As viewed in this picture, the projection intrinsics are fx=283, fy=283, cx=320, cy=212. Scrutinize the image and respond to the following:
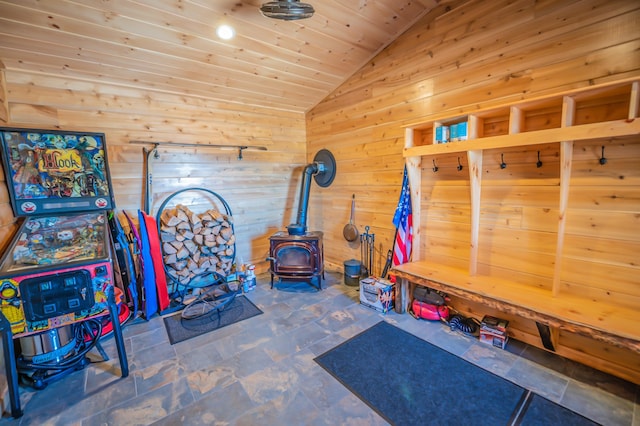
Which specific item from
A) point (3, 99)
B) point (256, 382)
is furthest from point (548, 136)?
point (3, 99)

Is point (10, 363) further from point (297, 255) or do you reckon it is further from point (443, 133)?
point (443, 133)

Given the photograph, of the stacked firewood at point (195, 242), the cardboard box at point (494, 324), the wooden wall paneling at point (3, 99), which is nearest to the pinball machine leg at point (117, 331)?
the stacked firewood at point (195, 242)

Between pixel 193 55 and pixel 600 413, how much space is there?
4.10m

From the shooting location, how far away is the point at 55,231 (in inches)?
86.0

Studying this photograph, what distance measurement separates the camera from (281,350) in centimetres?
232

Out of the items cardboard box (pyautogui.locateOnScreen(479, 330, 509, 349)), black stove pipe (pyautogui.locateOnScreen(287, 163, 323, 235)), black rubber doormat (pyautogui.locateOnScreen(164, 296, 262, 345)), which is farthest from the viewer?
black stove pipe (pyautogui.locateOnScreen(287, 163, 323, 235))

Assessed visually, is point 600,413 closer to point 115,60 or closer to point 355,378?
point 355,378

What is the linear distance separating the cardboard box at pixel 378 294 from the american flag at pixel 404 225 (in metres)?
0.29

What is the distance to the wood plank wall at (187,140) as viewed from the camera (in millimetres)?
2641

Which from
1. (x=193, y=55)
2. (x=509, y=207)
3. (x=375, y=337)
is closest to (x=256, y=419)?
(x=375, y=337)

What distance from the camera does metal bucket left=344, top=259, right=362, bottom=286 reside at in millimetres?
3531

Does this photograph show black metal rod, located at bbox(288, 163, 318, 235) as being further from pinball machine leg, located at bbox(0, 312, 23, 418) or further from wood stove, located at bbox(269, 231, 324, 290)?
pinball machine leg, located at bbox(0, 312, 23, 418)

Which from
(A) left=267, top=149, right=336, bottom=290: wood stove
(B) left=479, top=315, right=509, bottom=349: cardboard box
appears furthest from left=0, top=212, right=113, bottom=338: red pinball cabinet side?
(B) left=479, top=315, right=509, bottom=349: cardboard box

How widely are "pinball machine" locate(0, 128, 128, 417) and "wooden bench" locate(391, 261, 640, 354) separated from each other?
95.4 inches
